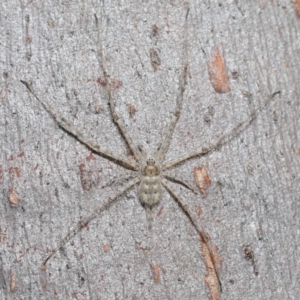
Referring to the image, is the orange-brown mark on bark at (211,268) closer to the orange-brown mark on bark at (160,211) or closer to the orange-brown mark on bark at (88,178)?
the orange-brown mark on bark at (160,211)

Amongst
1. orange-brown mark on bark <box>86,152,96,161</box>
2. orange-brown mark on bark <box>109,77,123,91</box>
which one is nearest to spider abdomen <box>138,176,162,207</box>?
orange-brown mark on bark <box>86,152,96,161</box>

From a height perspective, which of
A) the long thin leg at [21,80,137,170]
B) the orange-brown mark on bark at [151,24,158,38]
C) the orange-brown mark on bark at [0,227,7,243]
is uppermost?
the orange-brown mark on bark at [151,24,158,38]

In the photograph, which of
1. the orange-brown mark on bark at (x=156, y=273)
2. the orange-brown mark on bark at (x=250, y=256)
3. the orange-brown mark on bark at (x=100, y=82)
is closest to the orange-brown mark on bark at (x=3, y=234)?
the orange-brown mark on bark at (x=156, y=273)

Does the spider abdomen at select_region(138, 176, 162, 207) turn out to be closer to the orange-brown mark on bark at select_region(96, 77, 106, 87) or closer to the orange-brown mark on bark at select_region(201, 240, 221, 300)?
the orange-brown mark on bark at select_region(201, 240, 221, 300)

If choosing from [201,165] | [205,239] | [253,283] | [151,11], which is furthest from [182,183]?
[151,11]

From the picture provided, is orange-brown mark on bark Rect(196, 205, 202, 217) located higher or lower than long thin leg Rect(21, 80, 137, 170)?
lower

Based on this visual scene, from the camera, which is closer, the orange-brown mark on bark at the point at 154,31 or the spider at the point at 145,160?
the spider at the point at 145,160

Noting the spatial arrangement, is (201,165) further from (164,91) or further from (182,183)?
(164,91)
